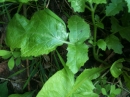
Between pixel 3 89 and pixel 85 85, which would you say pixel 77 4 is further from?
pixel 3 89

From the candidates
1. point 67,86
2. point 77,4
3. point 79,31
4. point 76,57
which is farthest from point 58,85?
point 77,4

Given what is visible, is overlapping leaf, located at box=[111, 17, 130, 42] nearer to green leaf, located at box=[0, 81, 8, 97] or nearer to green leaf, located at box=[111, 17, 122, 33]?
green leaf, located at box=[111, 17, 122, 33]

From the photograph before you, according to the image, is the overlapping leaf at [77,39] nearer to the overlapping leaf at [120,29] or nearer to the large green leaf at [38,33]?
the large green leaf at [38,33]

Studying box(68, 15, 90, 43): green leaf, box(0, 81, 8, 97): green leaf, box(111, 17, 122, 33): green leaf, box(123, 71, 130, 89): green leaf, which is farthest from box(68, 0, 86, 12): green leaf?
box(0, 81, 8, 97): green leaf

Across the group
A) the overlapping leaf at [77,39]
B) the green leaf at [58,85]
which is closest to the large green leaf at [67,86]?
the green leaf at [58,85]

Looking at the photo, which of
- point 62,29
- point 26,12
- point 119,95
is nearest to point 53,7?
point 26,12

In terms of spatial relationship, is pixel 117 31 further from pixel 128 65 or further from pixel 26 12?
pixel 26 12
